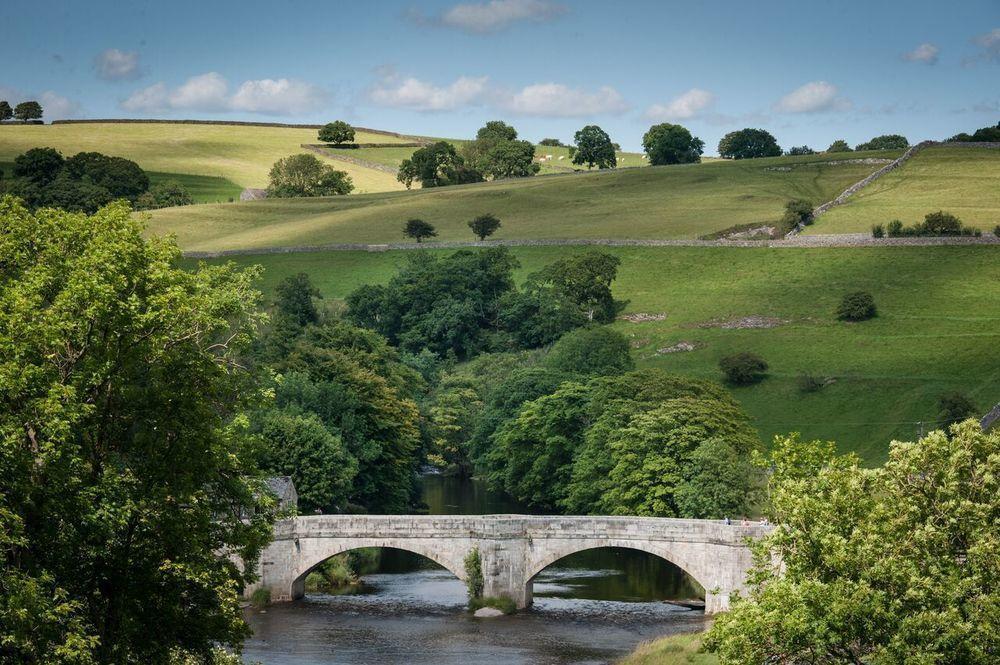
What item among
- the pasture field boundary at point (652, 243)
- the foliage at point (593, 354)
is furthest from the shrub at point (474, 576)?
the pasture field boundary at point (652, 243)

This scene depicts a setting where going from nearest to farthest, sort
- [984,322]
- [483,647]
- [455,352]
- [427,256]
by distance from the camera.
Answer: [483,647], [984,322], [455,352], [427,256]

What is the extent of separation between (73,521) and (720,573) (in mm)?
44511

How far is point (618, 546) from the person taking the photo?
259ft

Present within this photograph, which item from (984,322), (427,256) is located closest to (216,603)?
(984,322)

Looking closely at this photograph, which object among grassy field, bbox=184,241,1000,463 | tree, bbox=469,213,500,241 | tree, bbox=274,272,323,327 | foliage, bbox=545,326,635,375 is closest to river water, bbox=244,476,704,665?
grassy field, bbox=184,241,1000,463

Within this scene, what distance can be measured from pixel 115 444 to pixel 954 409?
83.8 meters

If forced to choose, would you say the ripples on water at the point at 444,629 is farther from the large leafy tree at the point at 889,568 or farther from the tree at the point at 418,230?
the tree at the point at 418,230

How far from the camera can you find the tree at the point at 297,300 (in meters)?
157

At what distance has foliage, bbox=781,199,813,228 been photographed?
176 metres

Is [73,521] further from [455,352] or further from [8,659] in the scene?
[455,352]

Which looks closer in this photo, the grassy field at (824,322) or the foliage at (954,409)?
the foliage at (954,409)

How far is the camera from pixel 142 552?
39.1 m

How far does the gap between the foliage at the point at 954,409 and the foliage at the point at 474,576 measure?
4517 cm

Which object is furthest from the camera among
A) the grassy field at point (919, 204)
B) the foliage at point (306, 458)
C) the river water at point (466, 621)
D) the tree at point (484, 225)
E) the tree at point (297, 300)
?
the tree at point (484, 225)
